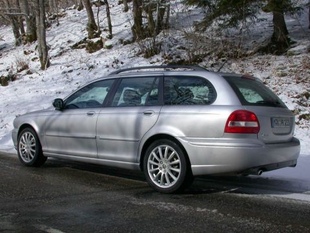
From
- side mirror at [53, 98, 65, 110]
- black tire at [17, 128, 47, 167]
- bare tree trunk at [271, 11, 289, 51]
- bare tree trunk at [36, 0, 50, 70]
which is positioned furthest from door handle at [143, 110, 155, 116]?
bare tree trunk at [36, 0, 50, 70]

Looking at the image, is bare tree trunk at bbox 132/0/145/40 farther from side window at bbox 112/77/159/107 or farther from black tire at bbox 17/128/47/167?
side window at bbox 112/77/159/107

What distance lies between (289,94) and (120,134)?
20.5ft

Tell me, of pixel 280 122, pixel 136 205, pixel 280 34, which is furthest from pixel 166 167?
pixel 280 34

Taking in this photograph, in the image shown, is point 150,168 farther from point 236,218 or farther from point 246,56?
point 246,56

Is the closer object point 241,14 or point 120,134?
point 120,134

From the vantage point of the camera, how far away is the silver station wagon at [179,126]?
5.45 metres

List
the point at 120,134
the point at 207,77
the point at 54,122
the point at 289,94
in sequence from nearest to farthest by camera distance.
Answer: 1. the point at 207,77
2. the point at 120,134
3. the point at 54,122
4. the point at 289,94

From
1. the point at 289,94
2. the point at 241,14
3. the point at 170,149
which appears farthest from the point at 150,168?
the point at 241,14

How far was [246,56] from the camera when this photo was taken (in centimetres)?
1402

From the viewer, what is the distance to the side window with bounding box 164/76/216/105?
5801mm

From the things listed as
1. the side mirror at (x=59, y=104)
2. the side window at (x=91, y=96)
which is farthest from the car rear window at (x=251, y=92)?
the side mirror at (x=59, y=104)

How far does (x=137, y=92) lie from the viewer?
6.51m

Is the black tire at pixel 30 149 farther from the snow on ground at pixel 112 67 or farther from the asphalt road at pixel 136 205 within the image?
the snow on ground at pixel 112 67

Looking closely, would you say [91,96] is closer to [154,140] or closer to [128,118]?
[128,118]
